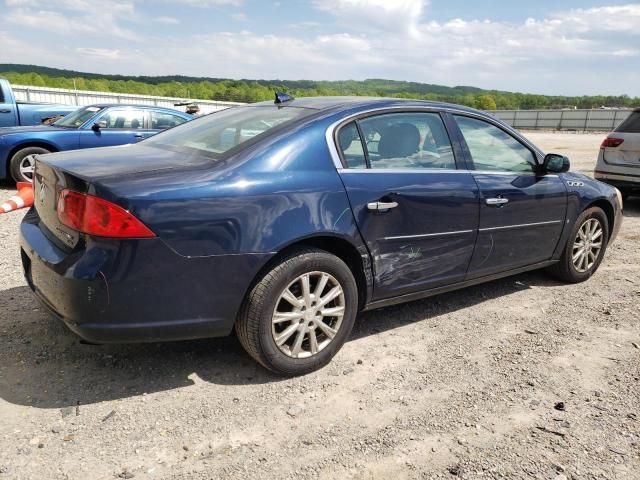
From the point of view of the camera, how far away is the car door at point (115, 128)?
9.16 meters

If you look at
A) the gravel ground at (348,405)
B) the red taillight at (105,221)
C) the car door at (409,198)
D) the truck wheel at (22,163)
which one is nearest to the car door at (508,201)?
the car door at (409,198)

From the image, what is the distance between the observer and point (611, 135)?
8750 mm

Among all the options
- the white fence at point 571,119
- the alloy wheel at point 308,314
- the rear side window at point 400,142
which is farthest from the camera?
the white fence at point 571,119

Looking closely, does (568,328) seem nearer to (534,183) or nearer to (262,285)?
(534,183)

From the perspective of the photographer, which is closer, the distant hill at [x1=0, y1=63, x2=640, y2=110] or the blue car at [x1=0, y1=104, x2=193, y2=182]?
the blue car at [x1=0, y1=104, x2=193, y2=182]

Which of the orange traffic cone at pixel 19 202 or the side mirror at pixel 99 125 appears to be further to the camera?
the side mirror at pixel 99 125

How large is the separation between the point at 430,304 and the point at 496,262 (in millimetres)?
626

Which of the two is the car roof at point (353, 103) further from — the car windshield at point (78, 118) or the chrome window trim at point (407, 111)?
the car windshield at point (78, 118)

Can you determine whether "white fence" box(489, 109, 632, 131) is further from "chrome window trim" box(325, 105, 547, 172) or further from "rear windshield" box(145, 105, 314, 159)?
"rear windshield" box(145, 105, 314, 159)

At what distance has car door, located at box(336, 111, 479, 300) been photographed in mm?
3279

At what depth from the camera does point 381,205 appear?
3283mm

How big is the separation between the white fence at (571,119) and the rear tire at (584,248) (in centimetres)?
4083

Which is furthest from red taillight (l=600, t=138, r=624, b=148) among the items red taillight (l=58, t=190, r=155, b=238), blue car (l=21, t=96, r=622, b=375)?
red taillight (l=58, t=190, r=155, b=238)

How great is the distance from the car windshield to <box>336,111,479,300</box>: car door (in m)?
7.47
